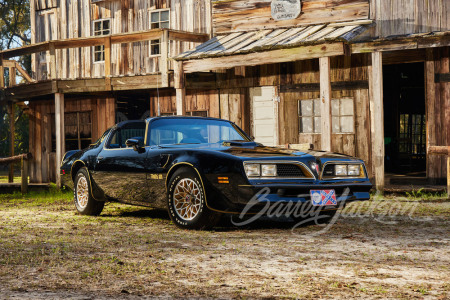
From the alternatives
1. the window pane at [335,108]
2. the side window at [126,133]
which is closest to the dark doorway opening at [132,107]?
the window pane at [335,108]

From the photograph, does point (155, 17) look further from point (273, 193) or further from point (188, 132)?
point (273, 193)

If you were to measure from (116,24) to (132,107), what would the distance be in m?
2.64

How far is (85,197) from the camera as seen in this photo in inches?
402

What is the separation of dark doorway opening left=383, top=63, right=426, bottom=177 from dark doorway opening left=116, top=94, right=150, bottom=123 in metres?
7.45

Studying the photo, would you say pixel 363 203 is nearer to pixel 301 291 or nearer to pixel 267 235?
pixel 267 235

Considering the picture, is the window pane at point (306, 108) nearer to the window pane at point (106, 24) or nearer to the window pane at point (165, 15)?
the window pane at point (165, 15)

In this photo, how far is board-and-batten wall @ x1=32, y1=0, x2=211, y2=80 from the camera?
1853cm

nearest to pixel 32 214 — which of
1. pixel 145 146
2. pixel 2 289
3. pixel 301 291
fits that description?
pixel 145 146

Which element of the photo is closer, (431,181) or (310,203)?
(310,203)

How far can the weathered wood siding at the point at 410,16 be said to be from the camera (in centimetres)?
1413

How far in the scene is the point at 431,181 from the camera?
1432 centimetres

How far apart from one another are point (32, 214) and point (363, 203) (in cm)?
588

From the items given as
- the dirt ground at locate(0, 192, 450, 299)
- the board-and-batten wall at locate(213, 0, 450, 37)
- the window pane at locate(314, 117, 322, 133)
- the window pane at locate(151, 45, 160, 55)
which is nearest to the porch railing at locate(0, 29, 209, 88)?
the board-and-batten wall at locate(213, 0, 450, 37)

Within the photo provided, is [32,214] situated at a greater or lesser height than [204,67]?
lesser
